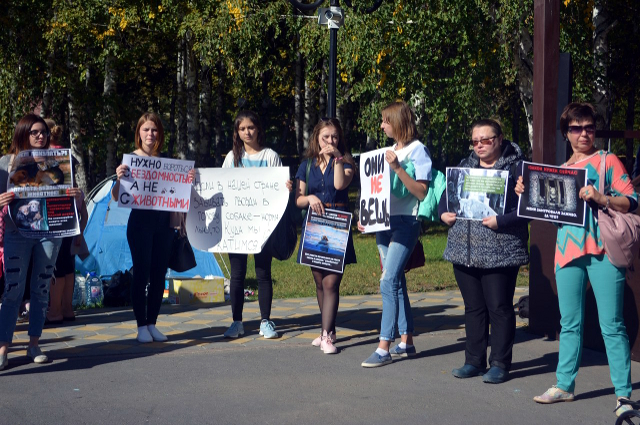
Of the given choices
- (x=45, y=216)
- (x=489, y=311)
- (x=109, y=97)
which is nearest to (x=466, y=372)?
(x=489, y=311)

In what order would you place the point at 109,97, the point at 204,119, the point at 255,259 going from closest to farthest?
1. the point at 255,259
2. the point at 109,97
3. the point at 204,119

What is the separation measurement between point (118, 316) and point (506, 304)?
4515 millimetres

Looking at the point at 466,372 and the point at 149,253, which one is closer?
the point at 466,372

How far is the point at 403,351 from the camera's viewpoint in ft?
22.5

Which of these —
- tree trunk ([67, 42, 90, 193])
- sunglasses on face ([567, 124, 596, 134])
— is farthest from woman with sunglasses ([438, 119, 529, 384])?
tree trunk ([67, 42, 90, 193])

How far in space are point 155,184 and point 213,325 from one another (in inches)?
69.9

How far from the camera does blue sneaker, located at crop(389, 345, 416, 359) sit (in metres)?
6.83

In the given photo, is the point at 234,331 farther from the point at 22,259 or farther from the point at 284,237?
the point at 22,259

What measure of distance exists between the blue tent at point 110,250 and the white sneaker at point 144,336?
3.33 m

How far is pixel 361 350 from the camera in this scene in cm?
703

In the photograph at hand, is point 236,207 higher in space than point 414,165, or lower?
lower

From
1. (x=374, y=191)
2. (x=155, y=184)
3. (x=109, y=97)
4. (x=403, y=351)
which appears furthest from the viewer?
(x=109, y=97)

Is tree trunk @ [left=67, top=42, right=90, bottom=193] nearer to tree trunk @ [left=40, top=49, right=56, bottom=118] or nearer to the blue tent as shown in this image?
tree trunk @ [left=40, top=49, right=56, bottom=118]

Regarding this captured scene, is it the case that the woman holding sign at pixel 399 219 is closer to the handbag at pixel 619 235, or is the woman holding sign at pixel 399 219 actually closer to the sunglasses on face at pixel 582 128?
the sunglasses on face at pixel 582 128
